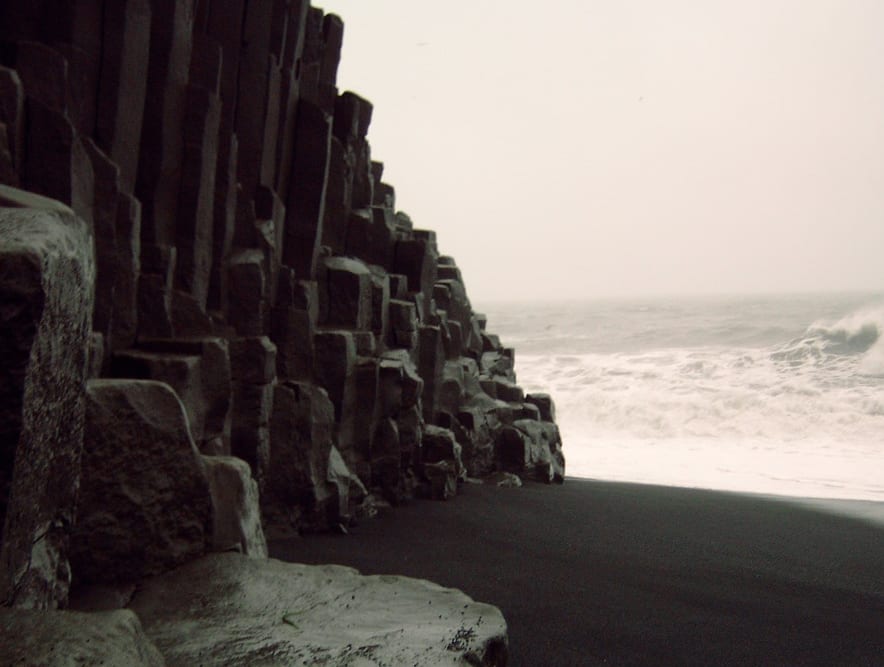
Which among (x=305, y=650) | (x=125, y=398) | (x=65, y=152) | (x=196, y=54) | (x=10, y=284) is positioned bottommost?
(x=305, y=650)

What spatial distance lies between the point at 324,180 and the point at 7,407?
4.23m

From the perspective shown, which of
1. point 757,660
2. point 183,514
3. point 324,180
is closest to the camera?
point 183,514

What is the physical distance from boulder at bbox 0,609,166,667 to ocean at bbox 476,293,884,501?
1059 centimetres

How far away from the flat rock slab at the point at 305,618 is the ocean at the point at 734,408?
31.0 feet

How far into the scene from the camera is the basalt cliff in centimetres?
218

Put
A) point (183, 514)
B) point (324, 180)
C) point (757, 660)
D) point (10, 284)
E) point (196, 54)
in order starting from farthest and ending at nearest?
point (324, 180) → point (196, 54) → point (757, 660) → point (183, 514) → point (10, 284)

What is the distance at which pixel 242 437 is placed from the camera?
4.97 metres

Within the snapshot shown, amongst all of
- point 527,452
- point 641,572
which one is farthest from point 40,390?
point 527,452

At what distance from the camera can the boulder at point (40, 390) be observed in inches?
73.5

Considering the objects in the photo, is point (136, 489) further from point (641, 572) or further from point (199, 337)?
point (641, 572)

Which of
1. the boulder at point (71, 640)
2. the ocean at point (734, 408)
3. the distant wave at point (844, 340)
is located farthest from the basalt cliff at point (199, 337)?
the distant wave at point (844, 340)

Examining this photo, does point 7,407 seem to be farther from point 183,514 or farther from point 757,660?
point 757,660

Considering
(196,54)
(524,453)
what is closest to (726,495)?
(524,453)

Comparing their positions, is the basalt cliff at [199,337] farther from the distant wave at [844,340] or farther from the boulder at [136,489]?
the distant wave at [844,340]
